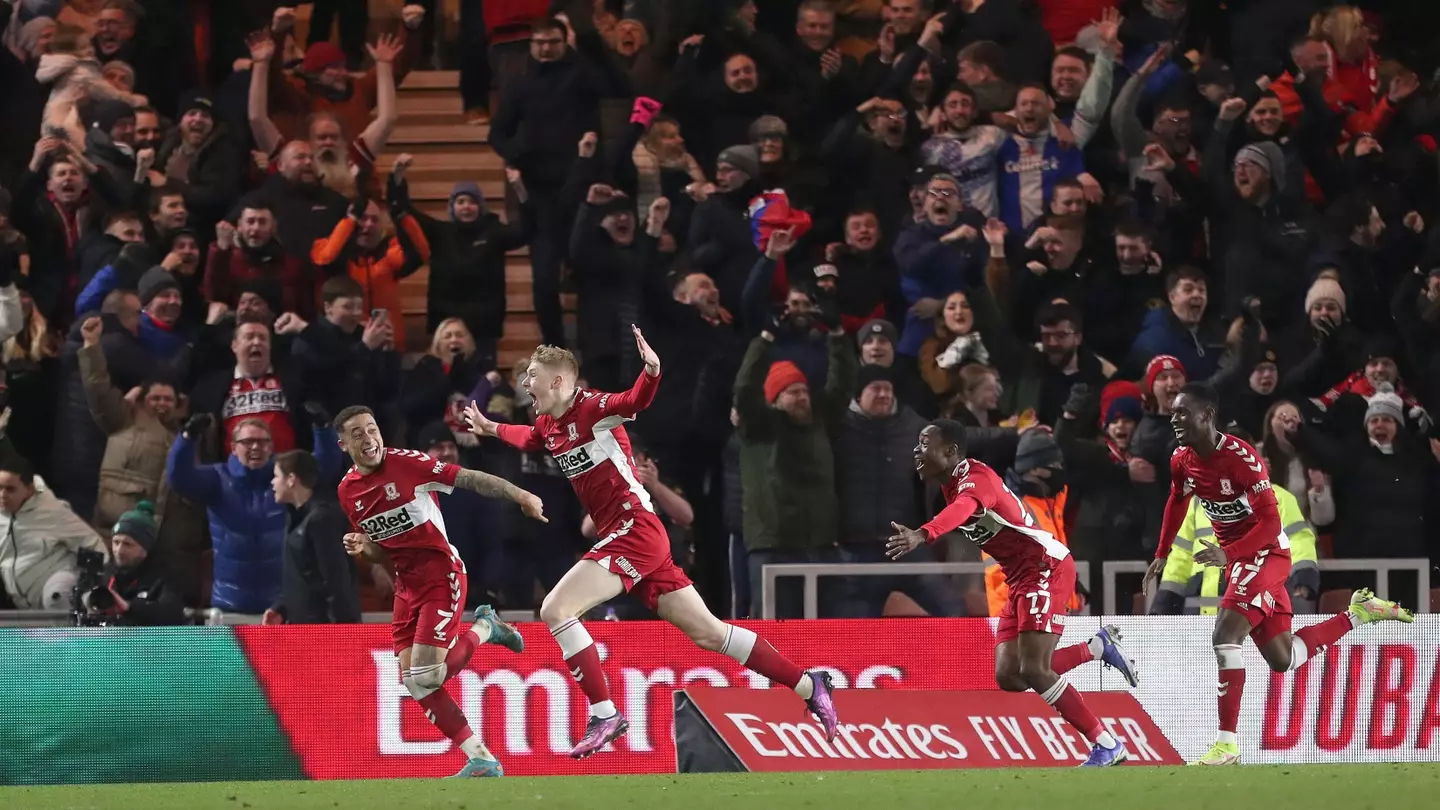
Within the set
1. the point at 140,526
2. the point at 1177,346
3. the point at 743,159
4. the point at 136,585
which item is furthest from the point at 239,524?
the point at 1177,346

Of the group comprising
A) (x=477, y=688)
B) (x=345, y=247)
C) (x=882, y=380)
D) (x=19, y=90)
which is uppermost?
(x=19, y=90)

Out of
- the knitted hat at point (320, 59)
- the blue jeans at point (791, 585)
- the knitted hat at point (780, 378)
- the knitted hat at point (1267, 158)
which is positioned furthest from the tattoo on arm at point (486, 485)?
the knitted hat at point (1267, 158)

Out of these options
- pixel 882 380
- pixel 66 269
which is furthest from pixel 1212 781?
pixel 66 269

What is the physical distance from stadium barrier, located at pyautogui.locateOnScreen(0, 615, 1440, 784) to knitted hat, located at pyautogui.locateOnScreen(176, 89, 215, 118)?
178 inches

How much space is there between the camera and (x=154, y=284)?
1288 centimetres

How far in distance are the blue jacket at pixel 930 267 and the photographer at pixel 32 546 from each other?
5.24 m

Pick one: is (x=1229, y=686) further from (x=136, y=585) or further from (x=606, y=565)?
(x=136, y=585)

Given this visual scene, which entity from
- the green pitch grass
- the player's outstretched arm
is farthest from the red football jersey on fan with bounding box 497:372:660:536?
the green pitch grass

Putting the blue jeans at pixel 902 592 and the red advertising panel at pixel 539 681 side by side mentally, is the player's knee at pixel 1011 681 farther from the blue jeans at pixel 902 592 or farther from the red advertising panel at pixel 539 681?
the blue jeans at pixel 902 592

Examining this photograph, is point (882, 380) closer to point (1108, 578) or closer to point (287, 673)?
point (1108, 578)

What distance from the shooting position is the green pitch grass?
782 centimetres

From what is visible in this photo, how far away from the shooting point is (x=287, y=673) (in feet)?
35.3

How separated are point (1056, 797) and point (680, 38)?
7893 millimetres

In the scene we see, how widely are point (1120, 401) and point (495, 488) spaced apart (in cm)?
484
